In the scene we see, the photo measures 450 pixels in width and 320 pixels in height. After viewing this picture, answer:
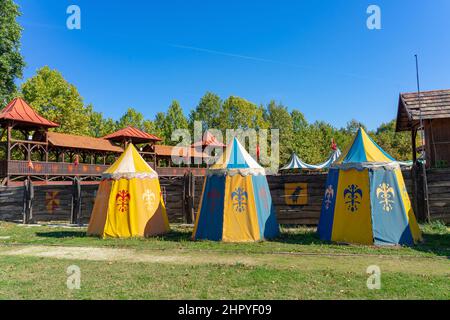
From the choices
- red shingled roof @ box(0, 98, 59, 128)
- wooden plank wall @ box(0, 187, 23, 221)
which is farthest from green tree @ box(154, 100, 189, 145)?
wooden plank wall @ box(0, 187, 23, 221)

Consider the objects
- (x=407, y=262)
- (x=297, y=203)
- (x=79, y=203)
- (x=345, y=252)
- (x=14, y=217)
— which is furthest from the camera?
(x=14, y=217)

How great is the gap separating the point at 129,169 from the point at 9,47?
19.0m

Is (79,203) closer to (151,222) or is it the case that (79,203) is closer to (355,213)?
(151,222)

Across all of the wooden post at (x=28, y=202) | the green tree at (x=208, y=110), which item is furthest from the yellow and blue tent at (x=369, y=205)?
the green tree at (x=208, y=110)

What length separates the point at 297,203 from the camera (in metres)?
12.4

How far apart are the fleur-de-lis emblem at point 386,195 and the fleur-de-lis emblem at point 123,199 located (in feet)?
25.0

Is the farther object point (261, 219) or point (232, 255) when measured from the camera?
point (261, 219)

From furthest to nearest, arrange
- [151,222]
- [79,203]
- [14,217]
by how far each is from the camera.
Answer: [14,217] → [79,203] → [151,222]

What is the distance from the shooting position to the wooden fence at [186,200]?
11391mm

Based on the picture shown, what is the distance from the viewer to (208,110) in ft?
172

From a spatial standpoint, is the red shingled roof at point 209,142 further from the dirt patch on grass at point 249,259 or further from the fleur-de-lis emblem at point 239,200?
the dirt patch on grass at point 249,259

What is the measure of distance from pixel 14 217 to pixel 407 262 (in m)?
17.0
